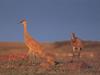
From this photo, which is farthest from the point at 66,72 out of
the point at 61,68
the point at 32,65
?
the point at 32,65

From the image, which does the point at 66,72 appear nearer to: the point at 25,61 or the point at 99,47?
the point at 25,61

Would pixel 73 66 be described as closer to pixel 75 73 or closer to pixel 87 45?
pixel 75 73

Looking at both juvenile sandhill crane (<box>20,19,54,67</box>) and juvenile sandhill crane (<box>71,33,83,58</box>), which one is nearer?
juvenile sandhill crane (<box>20,19,54,67</box>)

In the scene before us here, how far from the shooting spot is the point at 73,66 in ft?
75.8

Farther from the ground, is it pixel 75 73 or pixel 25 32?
pixel 25 32

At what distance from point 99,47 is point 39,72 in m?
19.1

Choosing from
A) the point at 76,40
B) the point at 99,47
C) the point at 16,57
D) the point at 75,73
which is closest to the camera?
the point at 75,73

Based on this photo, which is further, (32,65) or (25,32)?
(25,32)

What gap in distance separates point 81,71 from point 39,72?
1655mm

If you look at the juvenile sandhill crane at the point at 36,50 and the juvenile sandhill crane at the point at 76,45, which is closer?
the juvenile sandhill crane at the point at 36,50

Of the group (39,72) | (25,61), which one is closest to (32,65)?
(25,61)

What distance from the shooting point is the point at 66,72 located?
21141 mm

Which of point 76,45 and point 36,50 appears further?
point 76,45

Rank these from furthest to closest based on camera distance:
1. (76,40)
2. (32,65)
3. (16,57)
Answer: (76,40), (16,57), (32,65)
